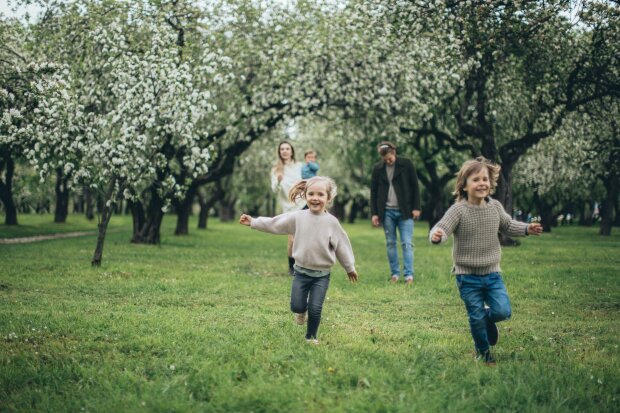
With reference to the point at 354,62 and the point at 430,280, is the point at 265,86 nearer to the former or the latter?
the point at 354,62

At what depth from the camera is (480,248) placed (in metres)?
6.31

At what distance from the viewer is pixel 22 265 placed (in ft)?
44.8

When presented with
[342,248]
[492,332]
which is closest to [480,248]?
[492,332]

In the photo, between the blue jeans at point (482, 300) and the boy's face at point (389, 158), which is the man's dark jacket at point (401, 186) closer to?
the boy's face at point (389, 158)

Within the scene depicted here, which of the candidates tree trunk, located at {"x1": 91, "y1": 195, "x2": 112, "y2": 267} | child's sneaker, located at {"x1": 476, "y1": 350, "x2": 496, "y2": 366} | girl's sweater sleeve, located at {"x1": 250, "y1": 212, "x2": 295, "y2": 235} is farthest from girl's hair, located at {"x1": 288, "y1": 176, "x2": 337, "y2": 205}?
tree trunk, located at {"x1": 91, "y1": 195, "x2": 112, "y2": 267}

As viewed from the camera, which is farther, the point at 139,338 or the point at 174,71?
the point at 174,71

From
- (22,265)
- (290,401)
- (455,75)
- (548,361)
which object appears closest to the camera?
(290,401)

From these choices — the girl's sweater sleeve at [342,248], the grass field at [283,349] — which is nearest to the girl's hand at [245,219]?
the girl's sweater sleeve at [342,248]

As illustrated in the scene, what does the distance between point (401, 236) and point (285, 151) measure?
9.58ft

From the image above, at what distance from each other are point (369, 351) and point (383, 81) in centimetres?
1509

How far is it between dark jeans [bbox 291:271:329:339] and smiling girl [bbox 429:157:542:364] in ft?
4.79

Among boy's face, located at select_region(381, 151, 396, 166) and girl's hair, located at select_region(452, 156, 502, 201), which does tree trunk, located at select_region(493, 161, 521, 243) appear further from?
girl's hair, located at select_region(452, 156, 502, 201)

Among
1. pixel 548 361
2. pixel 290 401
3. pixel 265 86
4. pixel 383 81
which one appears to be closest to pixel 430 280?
pixel 548 361

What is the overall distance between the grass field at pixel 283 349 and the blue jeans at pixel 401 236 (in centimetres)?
47
